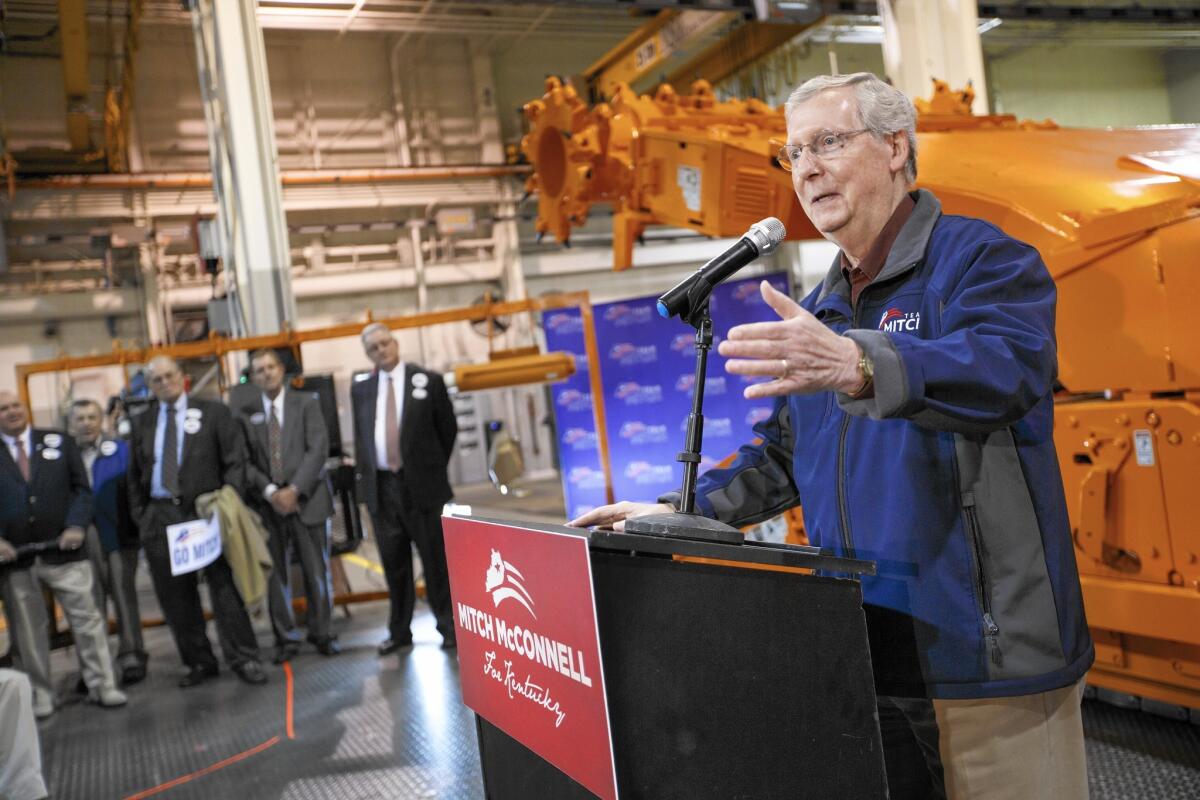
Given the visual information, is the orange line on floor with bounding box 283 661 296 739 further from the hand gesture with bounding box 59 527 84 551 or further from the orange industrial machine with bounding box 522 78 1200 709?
the orange industrial machine with bounding box 522 78 1200 709

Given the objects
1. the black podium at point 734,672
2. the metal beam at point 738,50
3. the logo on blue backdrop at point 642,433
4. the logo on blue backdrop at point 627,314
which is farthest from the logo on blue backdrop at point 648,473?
the black podium at point 734,672

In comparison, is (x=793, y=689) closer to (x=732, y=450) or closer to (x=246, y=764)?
(x=246, y=764)

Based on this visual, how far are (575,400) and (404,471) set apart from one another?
2537mm

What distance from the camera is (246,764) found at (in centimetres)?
396

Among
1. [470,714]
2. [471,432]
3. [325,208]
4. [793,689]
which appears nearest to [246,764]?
[470,714]

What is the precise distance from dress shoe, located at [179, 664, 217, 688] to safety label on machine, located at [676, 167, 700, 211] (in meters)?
3.84

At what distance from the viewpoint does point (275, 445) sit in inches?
230

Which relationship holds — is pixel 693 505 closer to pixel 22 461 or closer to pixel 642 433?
pixel 22 461

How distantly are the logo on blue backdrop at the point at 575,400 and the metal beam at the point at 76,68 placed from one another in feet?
19.5

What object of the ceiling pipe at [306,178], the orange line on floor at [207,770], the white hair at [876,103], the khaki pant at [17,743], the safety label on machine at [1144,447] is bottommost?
the orange line on floor at [207,770]

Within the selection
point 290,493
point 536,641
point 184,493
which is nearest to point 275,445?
point 290,493

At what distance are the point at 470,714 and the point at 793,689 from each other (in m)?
3.42

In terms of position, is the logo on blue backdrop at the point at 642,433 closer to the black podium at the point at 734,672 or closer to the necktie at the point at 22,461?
the necktie at the point at 22,461

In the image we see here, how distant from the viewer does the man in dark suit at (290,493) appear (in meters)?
5.71
